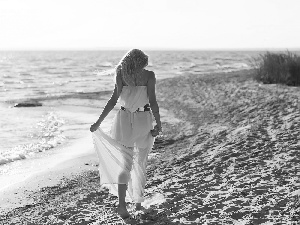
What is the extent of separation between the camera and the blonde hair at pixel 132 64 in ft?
12.8

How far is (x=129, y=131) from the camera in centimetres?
412

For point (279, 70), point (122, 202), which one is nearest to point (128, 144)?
point (122, 202)

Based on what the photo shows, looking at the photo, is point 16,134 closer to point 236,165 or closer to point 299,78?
point 236,165

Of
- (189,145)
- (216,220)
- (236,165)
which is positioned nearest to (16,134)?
(189,145)

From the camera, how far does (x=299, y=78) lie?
13.3 m

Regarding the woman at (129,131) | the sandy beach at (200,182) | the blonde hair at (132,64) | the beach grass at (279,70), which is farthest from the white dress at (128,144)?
the beach grass at (279,70)

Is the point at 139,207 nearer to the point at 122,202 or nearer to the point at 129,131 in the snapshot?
the point at 122,202

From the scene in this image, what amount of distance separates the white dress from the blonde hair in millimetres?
137

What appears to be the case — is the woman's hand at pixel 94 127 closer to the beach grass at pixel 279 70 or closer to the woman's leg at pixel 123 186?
the woman's leg at pixel 123 186

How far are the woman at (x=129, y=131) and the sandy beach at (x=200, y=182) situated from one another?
327 mm

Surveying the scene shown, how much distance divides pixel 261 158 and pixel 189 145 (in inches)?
79.5

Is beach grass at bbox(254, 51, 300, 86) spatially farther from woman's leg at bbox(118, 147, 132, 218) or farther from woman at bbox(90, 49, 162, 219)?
woman's leg at bbox(118, 147, 132, 218)

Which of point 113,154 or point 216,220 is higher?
point 113,154

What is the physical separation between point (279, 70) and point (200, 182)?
10030mm
